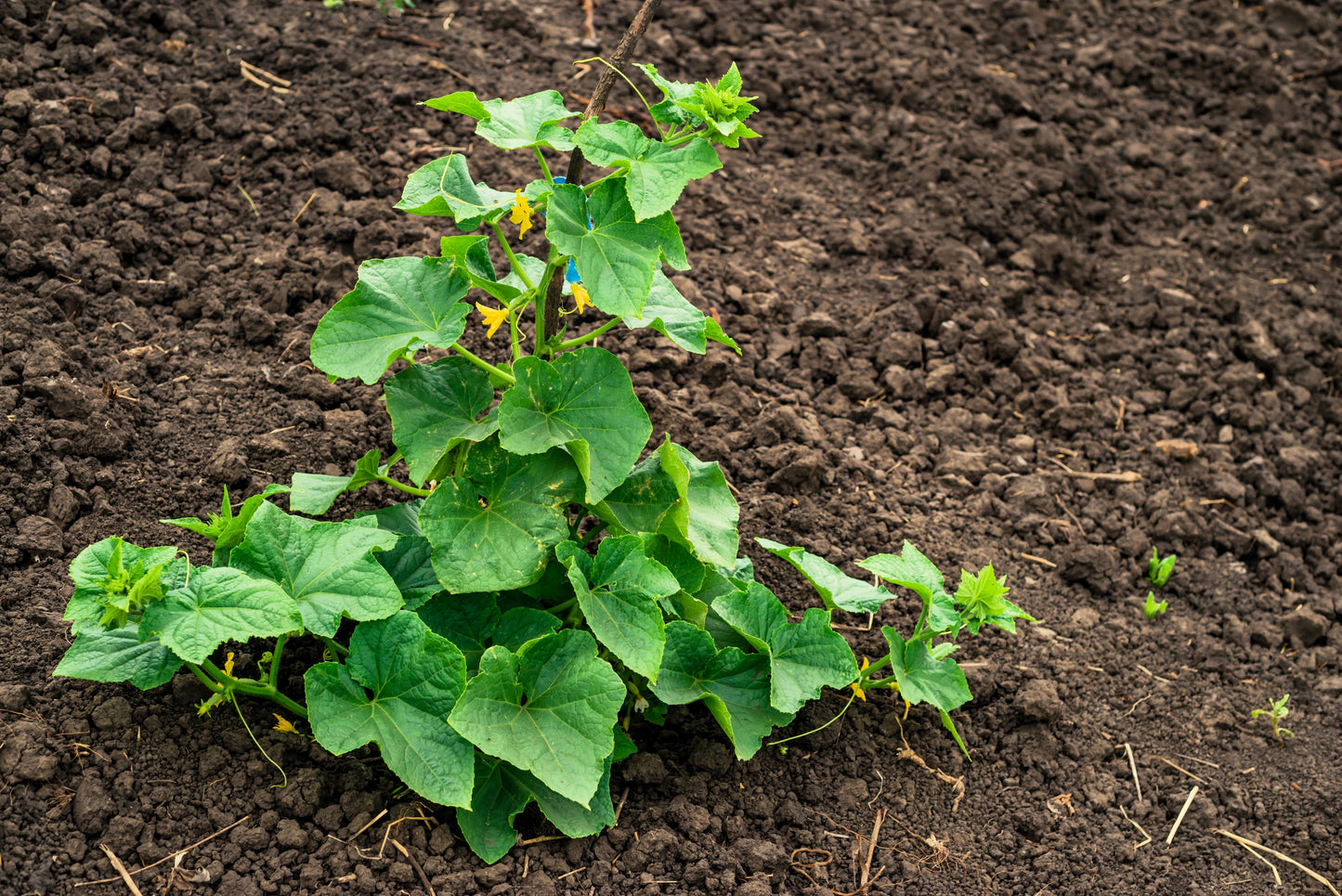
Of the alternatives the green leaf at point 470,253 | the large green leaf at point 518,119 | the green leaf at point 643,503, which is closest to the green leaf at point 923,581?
the green leaf at point 643,503

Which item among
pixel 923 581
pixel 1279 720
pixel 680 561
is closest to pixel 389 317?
pixel 680 561

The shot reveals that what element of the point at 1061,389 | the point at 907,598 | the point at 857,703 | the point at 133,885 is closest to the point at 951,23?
the point at 1061,389

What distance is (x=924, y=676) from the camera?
2.84m

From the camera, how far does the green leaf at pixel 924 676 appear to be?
280cm

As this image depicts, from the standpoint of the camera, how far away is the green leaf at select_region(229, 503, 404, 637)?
2.35m

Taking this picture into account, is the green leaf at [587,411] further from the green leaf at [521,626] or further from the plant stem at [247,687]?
the plant stem at [247,687]

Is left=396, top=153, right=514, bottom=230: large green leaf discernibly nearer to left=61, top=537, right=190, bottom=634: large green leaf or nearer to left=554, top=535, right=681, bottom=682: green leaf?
left=554, top=535, right=681, bottom=682: green leaf

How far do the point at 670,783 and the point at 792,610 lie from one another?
2.26 feet

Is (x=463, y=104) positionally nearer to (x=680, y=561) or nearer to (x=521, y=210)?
(x=521, y=210)

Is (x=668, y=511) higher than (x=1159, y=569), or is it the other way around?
(x=668, y=511)

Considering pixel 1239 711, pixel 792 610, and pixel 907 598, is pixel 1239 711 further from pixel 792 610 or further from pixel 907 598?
pixel 792 610

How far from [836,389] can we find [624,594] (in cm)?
182

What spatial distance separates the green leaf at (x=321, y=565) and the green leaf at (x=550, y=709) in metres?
0.28

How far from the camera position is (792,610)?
319 centimetres
